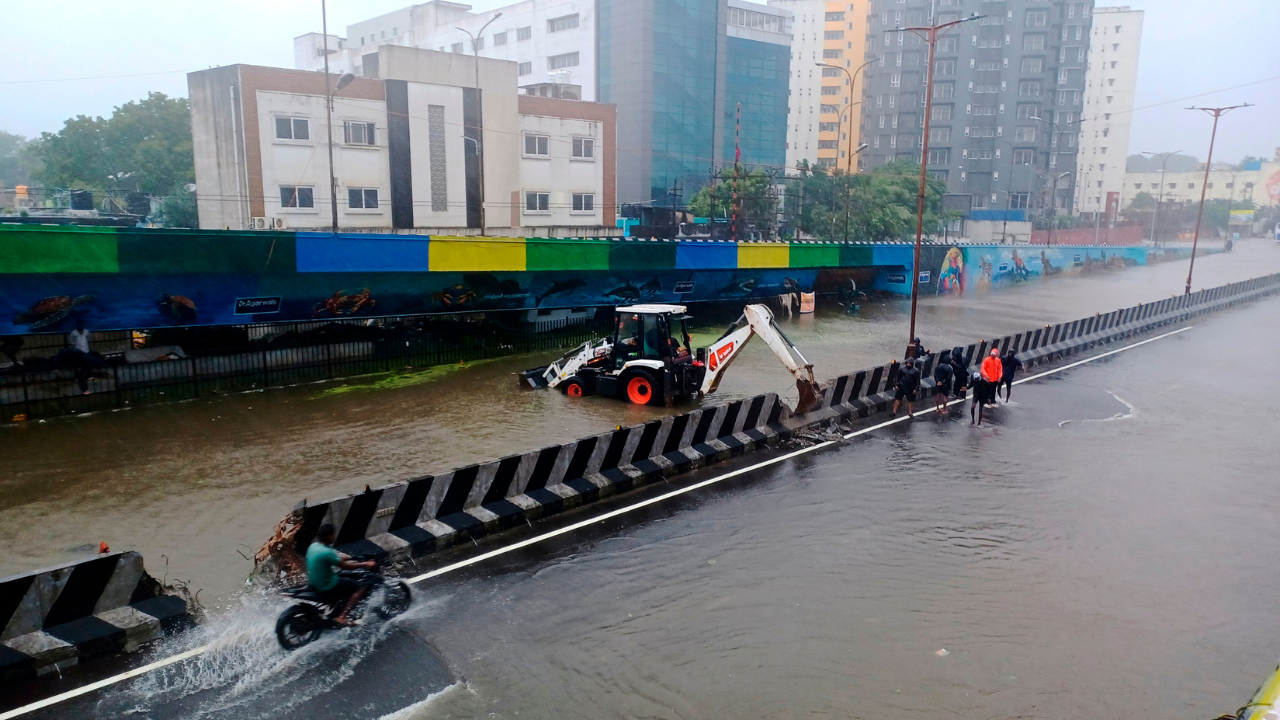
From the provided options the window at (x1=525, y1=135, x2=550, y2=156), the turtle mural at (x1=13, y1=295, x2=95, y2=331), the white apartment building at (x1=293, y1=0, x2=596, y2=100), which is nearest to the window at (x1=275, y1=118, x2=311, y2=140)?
the window at (x1=525, y1=135, x2=550, y2=156)

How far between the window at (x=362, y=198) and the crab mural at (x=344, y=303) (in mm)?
21042

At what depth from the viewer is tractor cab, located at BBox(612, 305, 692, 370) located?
783 inches

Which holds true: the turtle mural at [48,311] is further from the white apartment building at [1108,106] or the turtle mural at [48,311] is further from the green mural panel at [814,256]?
the white apartment building at [1108,106]

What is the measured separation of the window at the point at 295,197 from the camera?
4100 centimetres

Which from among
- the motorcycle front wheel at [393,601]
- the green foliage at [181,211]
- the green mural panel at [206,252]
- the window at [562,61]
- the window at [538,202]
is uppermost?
the window at [562,61]

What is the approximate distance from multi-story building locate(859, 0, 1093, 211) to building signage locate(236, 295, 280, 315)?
86.6m

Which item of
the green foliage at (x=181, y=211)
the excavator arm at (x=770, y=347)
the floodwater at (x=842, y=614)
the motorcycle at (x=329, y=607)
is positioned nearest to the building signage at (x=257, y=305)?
the excavator arm at (x=770, y=347)

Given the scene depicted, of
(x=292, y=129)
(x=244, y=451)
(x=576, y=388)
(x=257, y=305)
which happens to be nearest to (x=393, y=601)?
(x=244, y=451)

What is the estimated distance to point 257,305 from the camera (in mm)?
22094

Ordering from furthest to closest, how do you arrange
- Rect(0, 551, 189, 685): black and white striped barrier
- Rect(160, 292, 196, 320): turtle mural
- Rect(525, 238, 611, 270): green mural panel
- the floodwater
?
Rect(525, 238, 611, 270): green mural panel < Rect(160, 292, 196, 320): turtle mural < Rect(0, 551, 189, 685): black and white striped barrier < the floodwater

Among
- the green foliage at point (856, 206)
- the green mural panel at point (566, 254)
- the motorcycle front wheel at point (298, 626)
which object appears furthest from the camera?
the green foliage at point (856, 206)

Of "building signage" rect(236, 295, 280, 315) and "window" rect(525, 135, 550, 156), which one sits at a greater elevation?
"window" rect(525, 135, 550, 156)

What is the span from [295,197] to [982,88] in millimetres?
81414

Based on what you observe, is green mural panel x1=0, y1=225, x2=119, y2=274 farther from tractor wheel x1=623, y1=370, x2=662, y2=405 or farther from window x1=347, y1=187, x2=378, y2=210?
window x1=347, y1=187, x2=378, y2=210
